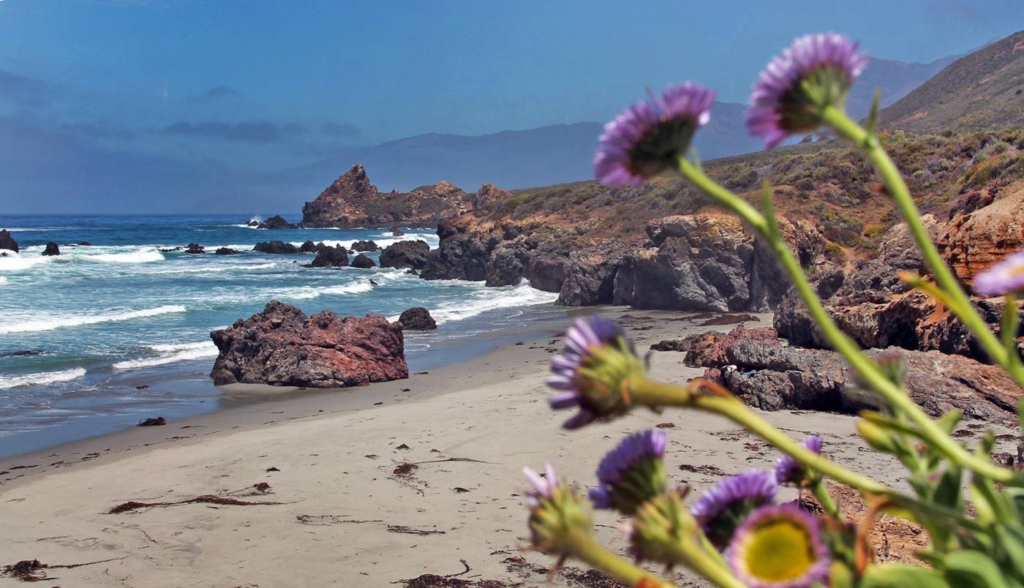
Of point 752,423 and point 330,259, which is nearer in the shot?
point 752,423

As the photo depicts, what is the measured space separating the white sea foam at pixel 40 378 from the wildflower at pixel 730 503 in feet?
53.0

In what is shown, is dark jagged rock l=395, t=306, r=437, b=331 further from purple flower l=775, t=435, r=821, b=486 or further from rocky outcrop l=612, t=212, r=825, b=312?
purple flower l=775, t=435, r=821, b=486

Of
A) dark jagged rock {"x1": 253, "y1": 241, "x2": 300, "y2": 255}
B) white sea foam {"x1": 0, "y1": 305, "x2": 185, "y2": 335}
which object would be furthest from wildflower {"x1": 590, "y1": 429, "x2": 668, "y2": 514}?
dark jagged rock {"x1": 253, "y1": 241, "x2": 300, "y2": 255}

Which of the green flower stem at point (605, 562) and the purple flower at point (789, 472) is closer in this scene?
the green flower stem at point (605, 562)

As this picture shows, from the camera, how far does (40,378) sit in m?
15.0

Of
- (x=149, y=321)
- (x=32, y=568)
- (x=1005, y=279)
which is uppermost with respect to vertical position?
(x=1005, y=279)

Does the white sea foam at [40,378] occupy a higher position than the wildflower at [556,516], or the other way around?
the wildflower at [556,516]

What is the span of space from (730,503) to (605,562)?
0.90 feet

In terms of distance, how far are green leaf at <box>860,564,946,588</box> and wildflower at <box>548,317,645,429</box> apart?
10.8 inches

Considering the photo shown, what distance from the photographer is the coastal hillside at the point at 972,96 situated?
48594mm

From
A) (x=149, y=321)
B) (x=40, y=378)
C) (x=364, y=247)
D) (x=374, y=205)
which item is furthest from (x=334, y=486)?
(x=374, y=205)

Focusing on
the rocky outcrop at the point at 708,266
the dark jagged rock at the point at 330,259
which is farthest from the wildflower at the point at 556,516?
the dark jagged rock at the point at 330,259

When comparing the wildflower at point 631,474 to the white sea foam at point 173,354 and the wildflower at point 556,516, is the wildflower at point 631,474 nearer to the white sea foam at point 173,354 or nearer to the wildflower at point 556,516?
the wildflower at point 556,516

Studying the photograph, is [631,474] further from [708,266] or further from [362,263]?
[362,263]
